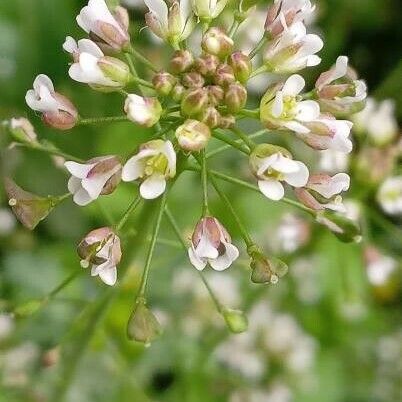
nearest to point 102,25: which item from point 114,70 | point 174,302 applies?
point 114,70

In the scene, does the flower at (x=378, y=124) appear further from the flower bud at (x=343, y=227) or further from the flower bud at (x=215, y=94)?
the flower bud at (x=215, y=94)

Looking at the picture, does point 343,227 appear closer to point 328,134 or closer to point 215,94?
point 328,134

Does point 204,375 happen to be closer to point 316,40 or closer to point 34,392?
point 34,392

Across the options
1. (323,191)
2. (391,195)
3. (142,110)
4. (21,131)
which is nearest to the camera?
(142,110)

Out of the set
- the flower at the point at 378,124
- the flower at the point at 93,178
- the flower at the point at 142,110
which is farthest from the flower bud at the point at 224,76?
the flower at the point at 378,124

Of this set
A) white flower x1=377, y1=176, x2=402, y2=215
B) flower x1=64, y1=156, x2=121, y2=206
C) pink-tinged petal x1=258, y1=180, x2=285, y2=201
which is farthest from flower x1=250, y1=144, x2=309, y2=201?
white flower x1=377, y1=176, x2=402, y2=215

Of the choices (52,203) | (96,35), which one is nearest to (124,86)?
(96,35)
